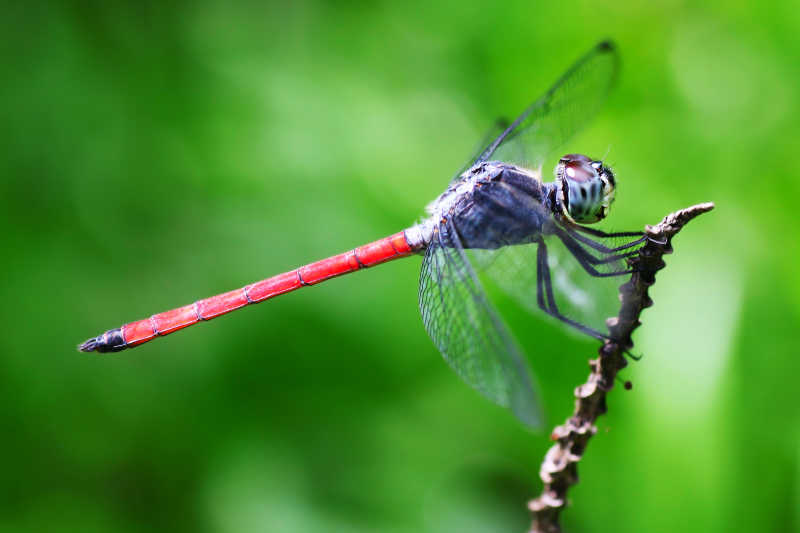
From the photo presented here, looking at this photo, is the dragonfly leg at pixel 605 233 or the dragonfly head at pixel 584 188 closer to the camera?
the dragonfly leg at pixel 605 233

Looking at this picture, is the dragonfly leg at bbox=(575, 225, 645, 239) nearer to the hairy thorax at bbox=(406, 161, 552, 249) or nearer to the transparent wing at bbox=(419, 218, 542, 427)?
the hairy thorax at bbox=(406, 161, 552, 249)

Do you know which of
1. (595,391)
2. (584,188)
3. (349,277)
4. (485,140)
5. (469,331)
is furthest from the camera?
(349,277)

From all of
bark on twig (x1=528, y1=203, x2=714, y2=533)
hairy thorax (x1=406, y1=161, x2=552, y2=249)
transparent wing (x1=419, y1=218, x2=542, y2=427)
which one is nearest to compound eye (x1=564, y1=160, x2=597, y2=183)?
hairy thorax (x1=406, y1=161, x2=552, y2=249)

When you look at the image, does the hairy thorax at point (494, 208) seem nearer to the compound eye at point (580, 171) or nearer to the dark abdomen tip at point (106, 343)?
the compound eye at point (580, 171)

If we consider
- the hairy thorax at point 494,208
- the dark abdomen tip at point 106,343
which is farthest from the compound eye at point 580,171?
the dark abdomen tip at point 106,343

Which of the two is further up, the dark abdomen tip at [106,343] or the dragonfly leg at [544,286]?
the dragonfly leg at [544,286]

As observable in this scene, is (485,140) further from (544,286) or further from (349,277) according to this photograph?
(349,277)

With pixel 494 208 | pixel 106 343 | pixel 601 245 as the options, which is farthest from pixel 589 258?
pixel 106 343
